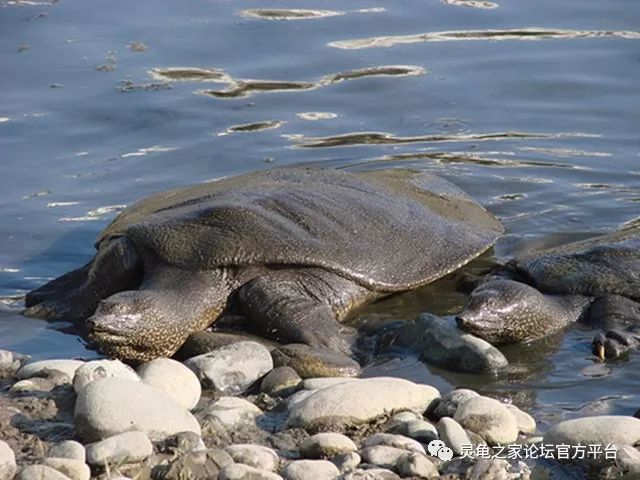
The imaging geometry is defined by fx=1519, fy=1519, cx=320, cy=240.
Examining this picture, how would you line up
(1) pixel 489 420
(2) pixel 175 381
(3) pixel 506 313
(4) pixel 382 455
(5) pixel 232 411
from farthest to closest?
1. (3) pixel 506 313
2. (2) pixel 175 381
3. (5) pixel 232 411
4. (1) pixel 489 420
5. (4) pixel 382 455

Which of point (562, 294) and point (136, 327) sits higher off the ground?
point (136, 327)

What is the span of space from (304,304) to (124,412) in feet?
5.63

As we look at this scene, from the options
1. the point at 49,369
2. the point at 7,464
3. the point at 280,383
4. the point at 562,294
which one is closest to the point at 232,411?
the point at 280,383

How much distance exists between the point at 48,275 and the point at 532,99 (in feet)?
13.7

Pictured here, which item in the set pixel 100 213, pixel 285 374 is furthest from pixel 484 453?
pixel 100 213

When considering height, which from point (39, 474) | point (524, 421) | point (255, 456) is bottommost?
Answer: point (524, 421)

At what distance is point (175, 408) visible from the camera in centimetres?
521

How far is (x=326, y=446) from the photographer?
5098 mm

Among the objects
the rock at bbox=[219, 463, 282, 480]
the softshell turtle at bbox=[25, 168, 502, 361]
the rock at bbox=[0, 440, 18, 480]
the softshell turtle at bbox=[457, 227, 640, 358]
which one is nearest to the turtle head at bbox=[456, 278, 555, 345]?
the softshell turtle at bbox=[457, 227, 640, 358]

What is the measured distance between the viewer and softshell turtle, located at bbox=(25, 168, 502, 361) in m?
6.45

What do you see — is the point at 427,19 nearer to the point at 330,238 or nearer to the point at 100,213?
the point at 100,213

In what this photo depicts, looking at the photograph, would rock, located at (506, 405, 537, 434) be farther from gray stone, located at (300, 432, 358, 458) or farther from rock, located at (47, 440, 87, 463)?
rock, located at (47, 440, 87, 463)

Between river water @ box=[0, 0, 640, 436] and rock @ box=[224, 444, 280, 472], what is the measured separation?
133 cm

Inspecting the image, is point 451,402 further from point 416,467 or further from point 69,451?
point 69,451
